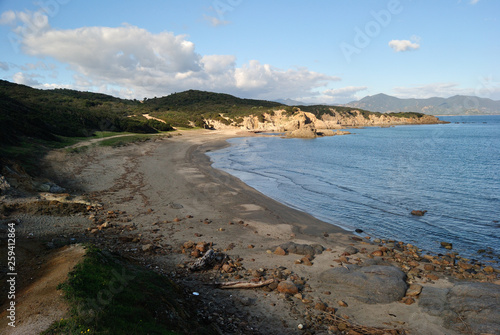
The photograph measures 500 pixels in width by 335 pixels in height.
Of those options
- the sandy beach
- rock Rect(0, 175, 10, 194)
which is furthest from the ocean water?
rock Rect(0, 175, 10, 194)

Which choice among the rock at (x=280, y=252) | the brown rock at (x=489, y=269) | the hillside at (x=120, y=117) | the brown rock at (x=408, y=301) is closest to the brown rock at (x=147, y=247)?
the rock at (x=280, y=252)

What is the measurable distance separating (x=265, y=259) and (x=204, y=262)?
8.22 ft

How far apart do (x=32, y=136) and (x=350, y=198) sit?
106ft

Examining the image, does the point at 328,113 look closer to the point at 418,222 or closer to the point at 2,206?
the point at 418,222

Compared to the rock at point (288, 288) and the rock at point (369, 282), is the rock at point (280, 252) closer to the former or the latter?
the rock at point (369, 282)

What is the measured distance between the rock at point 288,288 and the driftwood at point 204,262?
8.75ft

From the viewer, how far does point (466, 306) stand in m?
7.66

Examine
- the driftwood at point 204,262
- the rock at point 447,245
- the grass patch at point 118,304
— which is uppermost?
the grass patch at point 118,304

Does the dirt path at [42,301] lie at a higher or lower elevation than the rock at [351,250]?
higher

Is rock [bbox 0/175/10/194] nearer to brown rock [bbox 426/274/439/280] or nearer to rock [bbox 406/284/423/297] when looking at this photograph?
rock [bbox 406/284/423/297]

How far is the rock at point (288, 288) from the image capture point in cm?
856

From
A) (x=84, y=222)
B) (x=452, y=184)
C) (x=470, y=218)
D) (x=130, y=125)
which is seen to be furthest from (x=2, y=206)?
(x=130, y=125)

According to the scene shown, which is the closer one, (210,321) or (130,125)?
(210,321)

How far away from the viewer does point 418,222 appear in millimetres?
16156
